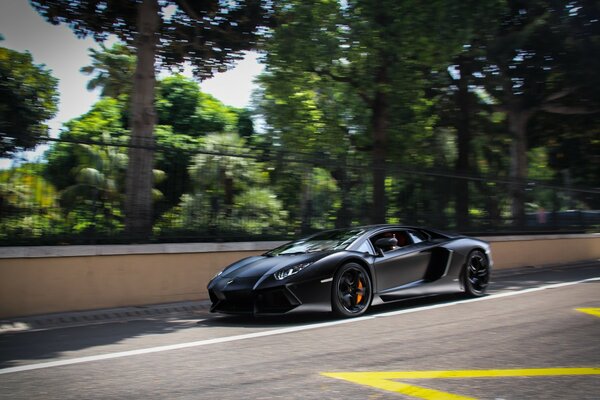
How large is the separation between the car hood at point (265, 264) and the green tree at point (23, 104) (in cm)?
358

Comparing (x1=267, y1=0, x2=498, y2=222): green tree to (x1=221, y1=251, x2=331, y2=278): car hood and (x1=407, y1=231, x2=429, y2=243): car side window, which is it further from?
(x1=221, y1=251, x2=331, y2=278): car hood

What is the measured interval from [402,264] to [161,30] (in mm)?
8378

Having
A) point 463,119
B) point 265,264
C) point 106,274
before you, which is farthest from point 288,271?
point 463,119

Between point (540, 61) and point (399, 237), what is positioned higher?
point (540, 61)

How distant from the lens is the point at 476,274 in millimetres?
9820

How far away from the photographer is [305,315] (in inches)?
323

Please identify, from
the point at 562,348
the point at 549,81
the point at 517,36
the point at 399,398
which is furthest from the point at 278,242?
the point at 549,81

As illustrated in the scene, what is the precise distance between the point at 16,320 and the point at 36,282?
2.00ft

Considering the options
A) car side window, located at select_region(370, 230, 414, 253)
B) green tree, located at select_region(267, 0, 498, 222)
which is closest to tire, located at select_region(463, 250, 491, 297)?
car side window, located at select_region(370, 230, 414, 253)

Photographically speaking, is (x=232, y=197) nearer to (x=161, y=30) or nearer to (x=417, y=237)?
(x=417, y=237)

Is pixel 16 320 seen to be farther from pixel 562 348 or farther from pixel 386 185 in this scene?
pixel 386 185

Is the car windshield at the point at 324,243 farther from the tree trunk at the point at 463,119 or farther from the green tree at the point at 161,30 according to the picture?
the tree trunk at the point at 463,119

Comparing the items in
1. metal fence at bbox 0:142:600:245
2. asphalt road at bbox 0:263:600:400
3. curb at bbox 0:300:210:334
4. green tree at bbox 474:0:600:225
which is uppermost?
green tree at bbox 474:0:600:225

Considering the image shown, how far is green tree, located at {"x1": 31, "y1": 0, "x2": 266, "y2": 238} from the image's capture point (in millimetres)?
11820
